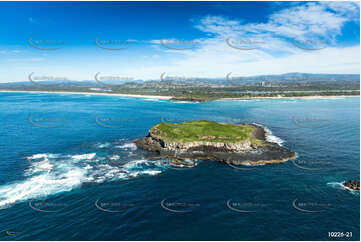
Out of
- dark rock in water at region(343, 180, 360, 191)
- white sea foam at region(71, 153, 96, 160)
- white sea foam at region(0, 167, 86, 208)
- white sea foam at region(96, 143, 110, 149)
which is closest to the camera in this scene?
white sea foam at region(0, 167, 86, 208)

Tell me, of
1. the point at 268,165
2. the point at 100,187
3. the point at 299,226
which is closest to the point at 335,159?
the point at 268,165

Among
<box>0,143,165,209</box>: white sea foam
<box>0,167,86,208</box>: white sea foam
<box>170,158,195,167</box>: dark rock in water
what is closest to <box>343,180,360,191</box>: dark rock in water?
<box>170,158,195,167</box>: dark rock in water

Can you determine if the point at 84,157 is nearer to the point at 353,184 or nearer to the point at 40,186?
the point at 40,186

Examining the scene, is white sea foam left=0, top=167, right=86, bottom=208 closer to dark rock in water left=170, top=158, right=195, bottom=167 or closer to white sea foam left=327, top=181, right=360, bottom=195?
dark rock in water left=170, top=158, right=195, bottom=167

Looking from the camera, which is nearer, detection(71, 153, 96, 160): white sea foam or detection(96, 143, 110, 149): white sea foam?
detection(71, 153, 96, 160): white sea foam

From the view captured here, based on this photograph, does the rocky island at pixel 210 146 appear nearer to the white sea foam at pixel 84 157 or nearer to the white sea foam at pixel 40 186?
the white sea foam at pixel 84 157

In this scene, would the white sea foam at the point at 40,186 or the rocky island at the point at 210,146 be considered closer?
the white sea foam at the point at 40,186

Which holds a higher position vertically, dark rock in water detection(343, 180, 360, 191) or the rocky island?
the rocky island

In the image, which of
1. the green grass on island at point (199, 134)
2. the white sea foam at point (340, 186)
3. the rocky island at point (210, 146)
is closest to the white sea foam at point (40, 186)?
the rocky island at point (210, 146)
